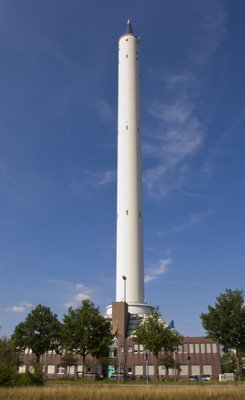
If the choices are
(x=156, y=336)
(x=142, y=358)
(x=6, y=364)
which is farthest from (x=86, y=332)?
(x=6, y=364)

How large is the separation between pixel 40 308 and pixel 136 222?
24.0m

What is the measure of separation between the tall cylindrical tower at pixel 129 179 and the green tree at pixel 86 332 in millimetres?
16057

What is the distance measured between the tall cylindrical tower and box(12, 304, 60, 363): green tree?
15.5m

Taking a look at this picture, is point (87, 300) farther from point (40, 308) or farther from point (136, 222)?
point (136, 222)

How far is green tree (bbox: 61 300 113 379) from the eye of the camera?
50.2 metres

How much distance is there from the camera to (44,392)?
21.2m

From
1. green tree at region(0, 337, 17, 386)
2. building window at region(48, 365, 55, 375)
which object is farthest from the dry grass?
building window at region(48, 365, 55, 375)

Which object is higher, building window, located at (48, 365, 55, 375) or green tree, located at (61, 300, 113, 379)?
green tree, located at (61, 300, 113, 379)

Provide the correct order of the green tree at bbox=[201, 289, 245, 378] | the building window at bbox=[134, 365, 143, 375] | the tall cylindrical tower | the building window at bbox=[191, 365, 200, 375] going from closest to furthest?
1. the green tree at bbox=[201, 289, 245, 378]
2. the building window at bbox=[134, 365, 143, 375]
3. the building window at bbox=[191, 365, 200, 375]
4. the tall cylindrical tower

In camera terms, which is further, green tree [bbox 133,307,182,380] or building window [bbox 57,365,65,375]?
building window [bbox 57,365,65,375]

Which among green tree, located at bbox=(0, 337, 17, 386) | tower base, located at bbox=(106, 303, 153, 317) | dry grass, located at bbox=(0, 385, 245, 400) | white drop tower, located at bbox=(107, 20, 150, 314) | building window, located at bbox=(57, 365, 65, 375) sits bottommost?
building window, located at bbox=(57, 365, 65, 375)

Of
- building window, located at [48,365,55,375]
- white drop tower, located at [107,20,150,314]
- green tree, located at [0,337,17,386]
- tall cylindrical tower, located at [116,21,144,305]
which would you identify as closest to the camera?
green tree, located at [0,337,17,386]

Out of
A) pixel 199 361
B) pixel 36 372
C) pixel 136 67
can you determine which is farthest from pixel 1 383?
pixel 136 67

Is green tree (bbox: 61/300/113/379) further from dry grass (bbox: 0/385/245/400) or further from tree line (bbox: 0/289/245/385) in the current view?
dry grass (bbox: 0/385/245/400)
